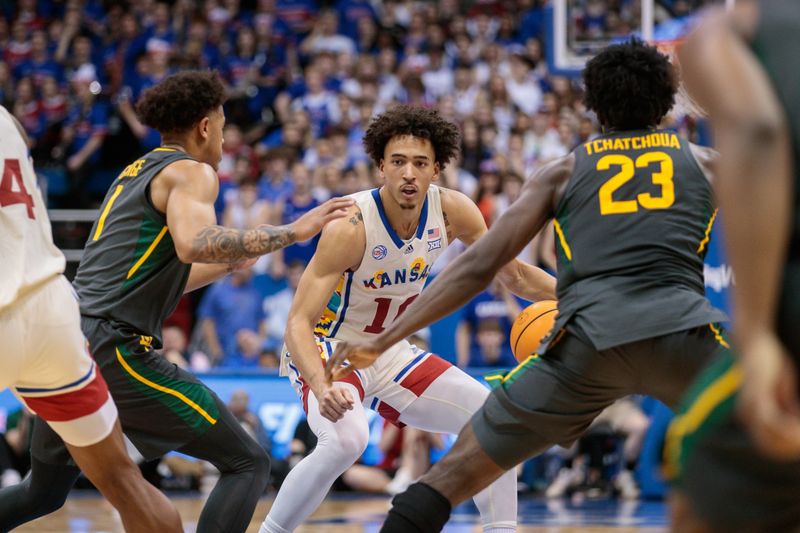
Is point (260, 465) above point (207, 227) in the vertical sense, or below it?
below

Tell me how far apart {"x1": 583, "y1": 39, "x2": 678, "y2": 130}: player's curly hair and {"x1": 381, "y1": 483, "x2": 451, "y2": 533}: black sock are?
4.83 ft

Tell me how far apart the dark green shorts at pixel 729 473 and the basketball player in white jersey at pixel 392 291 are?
266cm

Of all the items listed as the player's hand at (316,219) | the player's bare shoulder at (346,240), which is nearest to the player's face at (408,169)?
the player's bare shoulder at (346,240)

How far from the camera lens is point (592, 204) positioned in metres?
3.73

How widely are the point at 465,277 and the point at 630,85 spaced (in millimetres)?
940

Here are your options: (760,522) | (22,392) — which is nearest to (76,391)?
(22,392)

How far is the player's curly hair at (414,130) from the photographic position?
18.0 feet

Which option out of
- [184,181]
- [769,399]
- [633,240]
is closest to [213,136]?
[184,181]

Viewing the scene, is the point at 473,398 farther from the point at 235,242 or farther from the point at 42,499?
the point at 42,499

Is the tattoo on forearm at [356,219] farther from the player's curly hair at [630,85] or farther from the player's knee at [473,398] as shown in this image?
the player's curly hair at [630,85]

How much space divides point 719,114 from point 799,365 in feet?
1.84

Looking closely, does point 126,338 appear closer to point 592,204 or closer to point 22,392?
point 22,392

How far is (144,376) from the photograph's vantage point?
4.64 m

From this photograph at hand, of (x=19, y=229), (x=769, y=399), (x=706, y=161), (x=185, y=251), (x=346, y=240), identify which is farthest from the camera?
(x=346, y=240)
